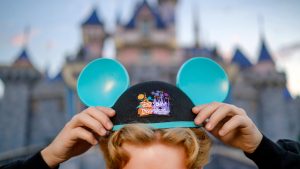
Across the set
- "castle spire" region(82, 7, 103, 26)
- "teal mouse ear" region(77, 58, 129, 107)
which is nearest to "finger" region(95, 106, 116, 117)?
"teal mouse ear" region(77, 58, 129, 107)

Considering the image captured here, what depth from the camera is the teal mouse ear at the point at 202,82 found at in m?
1.15

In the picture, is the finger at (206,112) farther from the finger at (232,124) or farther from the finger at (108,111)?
the finger at (108,111)

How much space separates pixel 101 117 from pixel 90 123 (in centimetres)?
4

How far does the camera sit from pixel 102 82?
1173 mm

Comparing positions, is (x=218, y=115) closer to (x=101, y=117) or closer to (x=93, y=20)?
(x=101, y=117)

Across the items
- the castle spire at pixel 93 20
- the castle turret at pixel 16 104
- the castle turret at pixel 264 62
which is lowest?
the castle turret at pixel 16 104

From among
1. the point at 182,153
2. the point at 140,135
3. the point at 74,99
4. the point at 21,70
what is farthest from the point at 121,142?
the point at 21,70

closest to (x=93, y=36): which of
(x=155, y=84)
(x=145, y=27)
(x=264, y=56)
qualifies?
(x=145, y=27)

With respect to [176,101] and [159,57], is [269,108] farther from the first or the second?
[176,101]

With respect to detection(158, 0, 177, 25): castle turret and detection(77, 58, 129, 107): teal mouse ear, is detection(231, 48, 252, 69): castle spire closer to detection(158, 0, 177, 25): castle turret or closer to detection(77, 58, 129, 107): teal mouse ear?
detection(158, 0, 177, 25): castle turret

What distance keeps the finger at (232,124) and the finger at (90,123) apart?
38 centimetres

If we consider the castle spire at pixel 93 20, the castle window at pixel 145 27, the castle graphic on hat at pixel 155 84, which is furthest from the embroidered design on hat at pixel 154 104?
the castle spire at pixel 93 20

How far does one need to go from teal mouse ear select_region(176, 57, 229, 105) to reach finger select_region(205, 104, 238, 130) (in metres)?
0.19

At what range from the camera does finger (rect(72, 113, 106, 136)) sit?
36.9 inches
